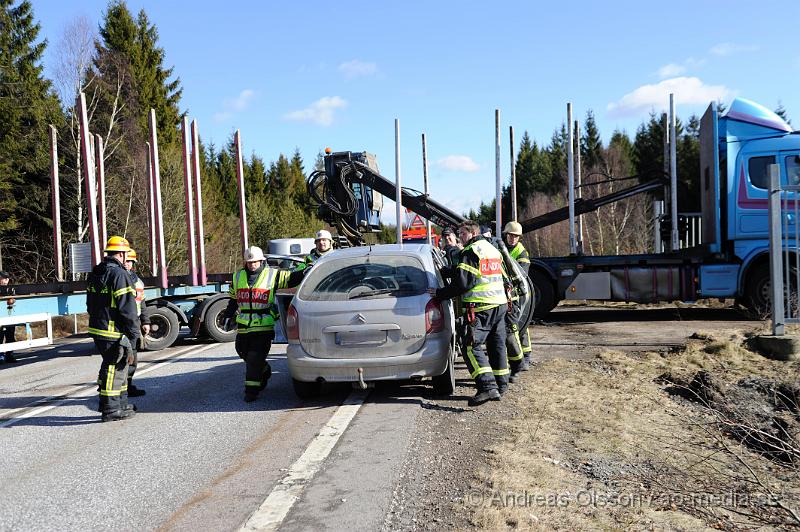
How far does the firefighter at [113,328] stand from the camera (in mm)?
6617

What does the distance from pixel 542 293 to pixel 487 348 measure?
7.22 m

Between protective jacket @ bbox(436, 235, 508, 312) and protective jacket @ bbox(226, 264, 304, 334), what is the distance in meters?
1.83

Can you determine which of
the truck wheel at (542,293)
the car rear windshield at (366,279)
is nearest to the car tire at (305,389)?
the car rear windshield at (366,279)

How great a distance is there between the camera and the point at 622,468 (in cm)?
→ 452

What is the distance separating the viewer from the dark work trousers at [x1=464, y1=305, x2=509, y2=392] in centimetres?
651

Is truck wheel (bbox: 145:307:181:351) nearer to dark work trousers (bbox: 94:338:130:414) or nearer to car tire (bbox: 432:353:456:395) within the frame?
dark work trousers (bbox: 94:338:130:414)

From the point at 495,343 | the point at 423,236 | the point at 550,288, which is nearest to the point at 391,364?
the point at 495,343

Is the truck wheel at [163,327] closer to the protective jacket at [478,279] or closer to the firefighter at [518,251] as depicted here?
the firefighter at [518,251]

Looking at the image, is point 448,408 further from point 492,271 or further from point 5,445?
point 5,445

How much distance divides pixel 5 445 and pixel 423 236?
1380 cm

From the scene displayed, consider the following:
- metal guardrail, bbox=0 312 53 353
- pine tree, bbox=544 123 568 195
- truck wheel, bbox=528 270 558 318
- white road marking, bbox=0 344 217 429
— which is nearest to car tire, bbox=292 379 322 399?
white road marking, bbox=0 344 217 429

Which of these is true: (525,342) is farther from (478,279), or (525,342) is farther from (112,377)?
(112,377)

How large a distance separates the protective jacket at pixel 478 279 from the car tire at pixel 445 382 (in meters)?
0.60

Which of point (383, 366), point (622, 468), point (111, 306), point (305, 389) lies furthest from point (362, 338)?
point (622, 468)
